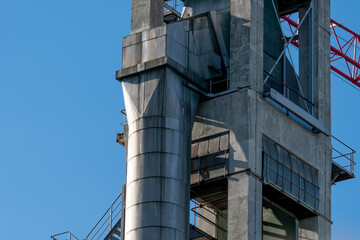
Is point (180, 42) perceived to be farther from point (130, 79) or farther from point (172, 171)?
point (172, 171)

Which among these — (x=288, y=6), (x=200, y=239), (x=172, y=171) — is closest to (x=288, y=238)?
(x=200, y=239)

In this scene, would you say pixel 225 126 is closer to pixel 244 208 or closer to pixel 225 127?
pixel 225 127

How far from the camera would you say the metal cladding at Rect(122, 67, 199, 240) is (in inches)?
2287

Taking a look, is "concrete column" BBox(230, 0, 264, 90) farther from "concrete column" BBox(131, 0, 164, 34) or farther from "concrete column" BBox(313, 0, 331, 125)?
"concrete column" BBox(313, 0, 331, 125)

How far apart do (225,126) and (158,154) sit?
4.17 metres

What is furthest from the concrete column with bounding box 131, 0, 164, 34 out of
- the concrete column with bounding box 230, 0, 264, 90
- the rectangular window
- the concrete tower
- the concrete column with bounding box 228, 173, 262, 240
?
the concrete column with bounding box 228, 173, 262, 240

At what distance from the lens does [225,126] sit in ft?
201

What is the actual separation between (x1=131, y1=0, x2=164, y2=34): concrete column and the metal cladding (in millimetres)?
3274

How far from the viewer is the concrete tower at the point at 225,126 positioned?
193 feet

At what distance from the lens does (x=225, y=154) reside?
60.5 meters

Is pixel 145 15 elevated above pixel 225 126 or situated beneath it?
elevated above

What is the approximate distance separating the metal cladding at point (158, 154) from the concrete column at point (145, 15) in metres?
3.27

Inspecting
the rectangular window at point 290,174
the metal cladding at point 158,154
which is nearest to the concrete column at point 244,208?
the rectangular window at point 290,174

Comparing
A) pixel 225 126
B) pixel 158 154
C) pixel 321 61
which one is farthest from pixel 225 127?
pixel 321 61
